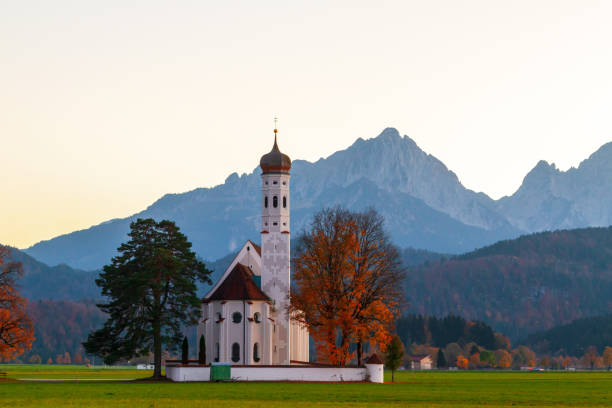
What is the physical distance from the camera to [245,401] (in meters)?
56.2

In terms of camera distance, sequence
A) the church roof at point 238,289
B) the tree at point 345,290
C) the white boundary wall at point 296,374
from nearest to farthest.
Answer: the white boundary wall at point 296,374, the tree at point 345,290, the church roof at point 238,289

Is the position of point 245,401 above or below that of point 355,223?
below

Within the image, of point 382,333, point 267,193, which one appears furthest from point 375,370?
point 267,193

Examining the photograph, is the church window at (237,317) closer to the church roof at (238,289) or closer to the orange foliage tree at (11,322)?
the church roof at (238,289)

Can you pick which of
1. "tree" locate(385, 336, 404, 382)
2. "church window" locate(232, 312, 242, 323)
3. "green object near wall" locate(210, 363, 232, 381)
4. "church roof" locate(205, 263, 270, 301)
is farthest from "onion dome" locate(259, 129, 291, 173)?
"green object near wall" locate(210, 363, 232, 381)

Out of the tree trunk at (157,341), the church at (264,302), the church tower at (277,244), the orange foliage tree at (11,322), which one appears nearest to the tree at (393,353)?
the church at (264,302)

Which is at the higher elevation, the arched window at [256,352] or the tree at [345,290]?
the tree at [345,290]

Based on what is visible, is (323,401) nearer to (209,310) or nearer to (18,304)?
(18,304)

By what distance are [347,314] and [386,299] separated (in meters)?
4.56

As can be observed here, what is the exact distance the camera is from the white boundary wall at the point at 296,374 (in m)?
89.0

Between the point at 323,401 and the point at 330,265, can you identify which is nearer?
the point at 323,401

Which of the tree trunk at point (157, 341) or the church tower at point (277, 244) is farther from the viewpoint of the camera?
the church tower at point (277, 244)

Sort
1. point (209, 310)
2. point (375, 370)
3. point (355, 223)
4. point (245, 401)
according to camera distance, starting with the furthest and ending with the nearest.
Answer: point (209, 310)
point (355, 223)
point (375, 370)
point (245, 401)

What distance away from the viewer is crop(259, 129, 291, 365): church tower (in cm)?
10981
